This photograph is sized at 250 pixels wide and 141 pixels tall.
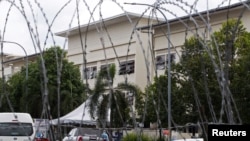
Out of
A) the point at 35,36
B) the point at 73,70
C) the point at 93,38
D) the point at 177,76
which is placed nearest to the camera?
the point at 35,36

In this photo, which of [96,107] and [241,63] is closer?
[96,107]

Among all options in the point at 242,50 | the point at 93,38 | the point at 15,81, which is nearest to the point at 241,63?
the point at 242,50

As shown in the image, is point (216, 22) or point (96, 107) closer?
point (96, 107)

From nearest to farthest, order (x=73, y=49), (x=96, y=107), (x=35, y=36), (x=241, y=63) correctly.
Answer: (x=35, y=36) → (x=96, y=107) → (x=241, y=63) → (x=73, y=49)

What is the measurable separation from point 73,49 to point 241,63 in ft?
85.0

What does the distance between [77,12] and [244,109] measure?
57.1ft

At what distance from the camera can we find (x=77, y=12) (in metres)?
8.75

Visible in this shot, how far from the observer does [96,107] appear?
2458 cm

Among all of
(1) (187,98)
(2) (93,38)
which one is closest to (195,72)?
(1) (187,98)

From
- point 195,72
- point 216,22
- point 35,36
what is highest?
point 216,22

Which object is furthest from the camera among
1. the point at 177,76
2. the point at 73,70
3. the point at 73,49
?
the point at 73,49

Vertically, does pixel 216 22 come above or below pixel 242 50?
above

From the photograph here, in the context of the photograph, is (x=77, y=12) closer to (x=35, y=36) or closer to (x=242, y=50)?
(x=35, y=36)

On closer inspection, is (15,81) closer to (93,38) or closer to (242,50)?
(93,38)
